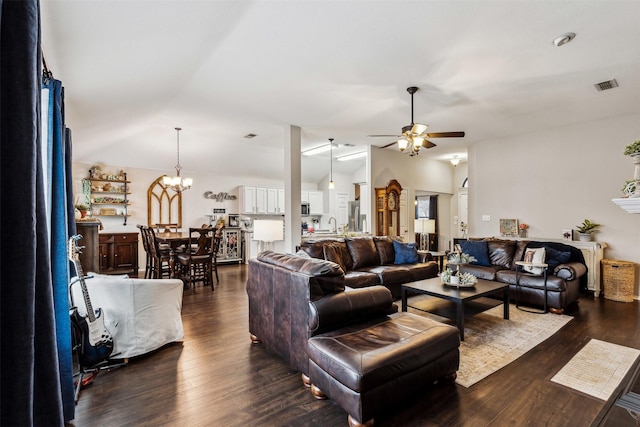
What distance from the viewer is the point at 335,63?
3.27 metres

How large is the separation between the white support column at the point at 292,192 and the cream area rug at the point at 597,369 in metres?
3.81

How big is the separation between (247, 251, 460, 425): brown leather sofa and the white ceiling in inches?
78.6

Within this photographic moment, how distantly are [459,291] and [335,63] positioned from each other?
2802 millimetres

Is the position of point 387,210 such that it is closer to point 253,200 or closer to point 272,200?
point 272,200

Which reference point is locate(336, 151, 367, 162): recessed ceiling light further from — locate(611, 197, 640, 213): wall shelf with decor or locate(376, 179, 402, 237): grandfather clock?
locate(611, 197, 640, 213): wall shelf with decor

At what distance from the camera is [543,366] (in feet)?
8.77

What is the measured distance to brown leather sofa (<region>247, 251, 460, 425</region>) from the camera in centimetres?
189

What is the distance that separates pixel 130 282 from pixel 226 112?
295 cm

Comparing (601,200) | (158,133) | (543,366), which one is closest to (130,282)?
(543,366)

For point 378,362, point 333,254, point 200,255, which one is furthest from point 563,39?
point 200,255

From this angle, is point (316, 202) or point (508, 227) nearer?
point (508, 227)

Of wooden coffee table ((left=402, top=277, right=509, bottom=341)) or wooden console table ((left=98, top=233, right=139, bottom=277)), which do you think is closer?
wooden coffee table ((left=402, top=277, right=509, bottom=341))

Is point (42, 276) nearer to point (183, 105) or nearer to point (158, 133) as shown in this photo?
point (183, 105)

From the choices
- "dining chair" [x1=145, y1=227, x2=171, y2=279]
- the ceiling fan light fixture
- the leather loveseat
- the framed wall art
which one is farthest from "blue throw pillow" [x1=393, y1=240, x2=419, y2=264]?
"dining chair" [x1=145, y1=227, x2=171, y2=279]
